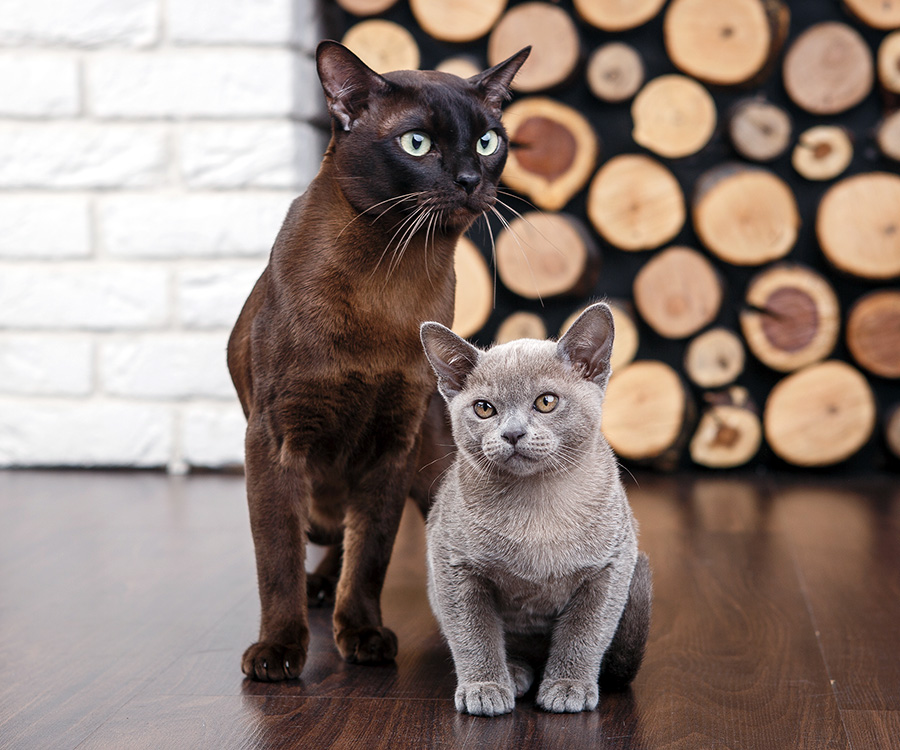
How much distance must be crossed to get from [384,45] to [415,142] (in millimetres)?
1561

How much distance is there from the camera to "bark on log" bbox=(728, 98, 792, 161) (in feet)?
8.34

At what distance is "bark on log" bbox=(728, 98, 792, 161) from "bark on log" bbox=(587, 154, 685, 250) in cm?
21

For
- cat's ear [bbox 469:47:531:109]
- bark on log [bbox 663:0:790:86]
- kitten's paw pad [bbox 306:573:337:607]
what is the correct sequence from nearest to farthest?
cat's ear [bbox 469:47:531:109] → kitten's paw pad [bbox 306:573:337:607] → bark on log [bbox 663:0:790:86]

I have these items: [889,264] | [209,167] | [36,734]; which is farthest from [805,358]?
[36,734]

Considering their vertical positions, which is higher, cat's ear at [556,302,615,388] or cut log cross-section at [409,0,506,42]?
cut log cross-section at [409,0,506,42]

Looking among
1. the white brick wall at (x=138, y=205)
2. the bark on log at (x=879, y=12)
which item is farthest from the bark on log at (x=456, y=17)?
the bark on log at (x=879, y=12)

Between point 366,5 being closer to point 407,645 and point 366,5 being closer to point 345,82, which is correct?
point 345,82

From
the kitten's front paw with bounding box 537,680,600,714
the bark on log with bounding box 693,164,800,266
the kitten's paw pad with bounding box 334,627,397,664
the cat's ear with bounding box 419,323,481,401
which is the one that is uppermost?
the bark on log with bounding box 693,164,800,266

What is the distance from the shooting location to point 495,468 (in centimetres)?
104

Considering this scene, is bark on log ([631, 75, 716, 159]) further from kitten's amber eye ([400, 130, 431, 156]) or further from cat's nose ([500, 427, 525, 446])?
cat's nose ([500, 427, 525, 446])

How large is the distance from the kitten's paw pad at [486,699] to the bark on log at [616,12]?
2013mm

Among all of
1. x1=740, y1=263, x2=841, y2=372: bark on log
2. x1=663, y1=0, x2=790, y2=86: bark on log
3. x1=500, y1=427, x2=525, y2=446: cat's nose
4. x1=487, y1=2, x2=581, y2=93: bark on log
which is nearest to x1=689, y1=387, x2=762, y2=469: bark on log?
x1=740, y1=263, x2=841, y2=372: bark on log

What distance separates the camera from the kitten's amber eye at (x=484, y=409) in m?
1.04

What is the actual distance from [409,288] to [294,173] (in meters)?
1.39
